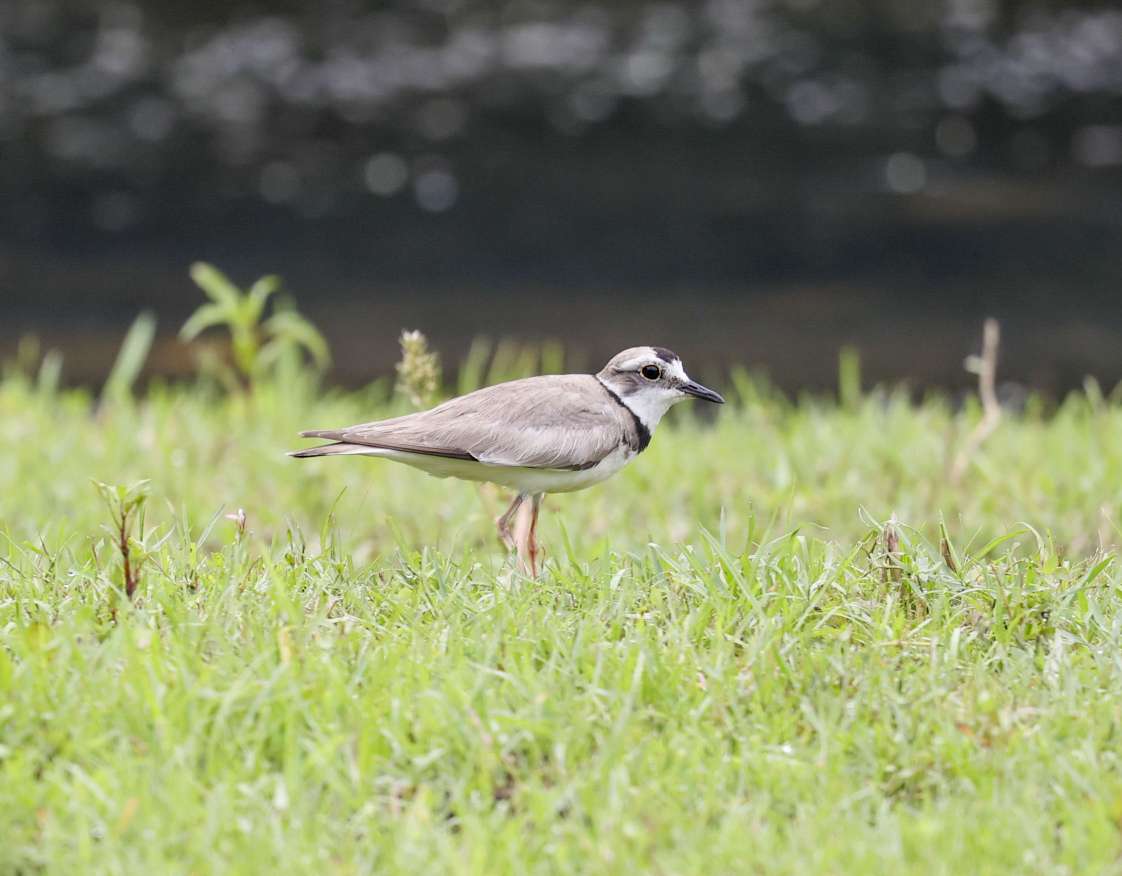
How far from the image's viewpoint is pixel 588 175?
14539 mm

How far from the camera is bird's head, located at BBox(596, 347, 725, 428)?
15.1ft

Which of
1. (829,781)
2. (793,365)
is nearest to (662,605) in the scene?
(829,781)

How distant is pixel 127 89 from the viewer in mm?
16734

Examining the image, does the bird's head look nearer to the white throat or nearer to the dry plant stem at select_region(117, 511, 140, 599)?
the white throat

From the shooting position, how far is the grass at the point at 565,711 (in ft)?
9.91

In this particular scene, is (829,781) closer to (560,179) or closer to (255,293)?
(255,293)

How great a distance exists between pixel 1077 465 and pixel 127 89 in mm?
12614

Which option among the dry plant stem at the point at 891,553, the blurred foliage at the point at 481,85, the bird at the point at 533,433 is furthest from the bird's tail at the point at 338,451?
the blurred foliage at the point at 481,85

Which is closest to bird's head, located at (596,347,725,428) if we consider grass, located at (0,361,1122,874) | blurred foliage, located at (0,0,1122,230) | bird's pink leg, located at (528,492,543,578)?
bird's pink leg, located at (528,492,543,578)

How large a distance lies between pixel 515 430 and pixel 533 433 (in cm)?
5

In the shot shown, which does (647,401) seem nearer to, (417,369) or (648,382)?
(648,382)

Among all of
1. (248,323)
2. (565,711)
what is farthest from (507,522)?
(248,323)

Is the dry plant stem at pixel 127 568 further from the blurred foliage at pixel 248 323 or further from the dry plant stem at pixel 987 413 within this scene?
the dry plant stem at pixel 987 413

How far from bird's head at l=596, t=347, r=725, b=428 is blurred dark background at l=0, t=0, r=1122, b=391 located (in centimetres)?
538
